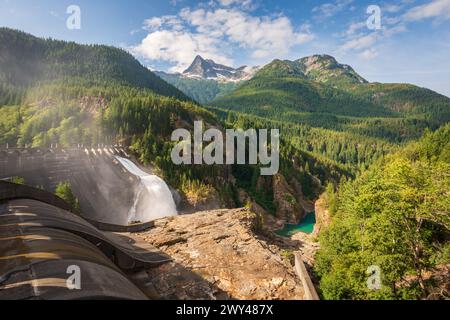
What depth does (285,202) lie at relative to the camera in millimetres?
119875

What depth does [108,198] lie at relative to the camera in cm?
7681

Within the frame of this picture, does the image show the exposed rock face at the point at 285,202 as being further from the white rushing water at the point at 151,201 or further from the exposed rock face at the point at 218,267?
the exposed rock face at the point at 218,267

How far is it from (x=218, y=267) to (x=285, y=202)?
96.8 meters

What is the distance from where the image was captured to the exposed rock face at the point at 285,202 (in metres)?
116

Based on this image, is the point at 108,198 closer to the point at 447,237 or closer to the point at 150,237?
the point at 150,237

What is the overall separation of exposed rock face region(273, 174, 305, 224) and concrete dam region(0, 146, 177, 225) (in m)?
54.0

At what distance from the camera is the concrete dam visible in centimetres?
6812

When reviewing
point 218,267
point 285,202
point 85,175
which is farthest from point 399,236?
point 285,202

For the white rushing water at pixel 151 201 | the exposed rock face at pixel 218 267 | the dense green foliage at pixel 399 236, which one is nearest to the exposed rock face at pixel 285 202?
the white rushing water at pixel 151 201

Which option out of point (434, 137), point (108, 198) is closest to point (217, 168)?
point (108, 198)

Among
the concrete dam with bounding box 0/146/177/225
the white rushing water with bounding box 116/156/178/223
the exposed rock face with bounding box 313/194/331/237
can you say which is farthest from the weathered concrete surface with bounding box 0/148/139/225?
the exposed rock face with bounding box 313/194/331/237

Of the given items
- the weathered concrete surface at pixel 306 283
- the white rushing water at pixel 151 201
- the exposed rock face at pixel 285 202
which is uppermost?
the weathered concrete surface at pixel 306 283

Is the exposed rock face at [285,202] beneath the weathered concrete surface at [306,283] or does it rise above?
beneath

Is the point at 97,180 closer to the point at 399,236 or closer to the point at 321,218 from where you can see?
the point at 321,218
